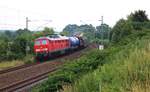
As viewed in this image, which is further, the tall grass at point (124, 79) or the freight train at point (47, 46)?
the freight train at point (47, 46)

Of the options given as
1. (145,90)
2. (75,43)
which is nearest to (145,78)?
(145,90)

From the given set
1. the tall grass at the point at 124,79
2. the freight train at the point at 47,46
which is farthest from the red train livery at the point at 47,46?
the tall grass at the point at 124,79

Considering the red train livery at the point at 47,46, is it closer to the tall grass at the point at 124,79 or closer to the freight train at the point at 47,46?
the freight train at the point at 47,46

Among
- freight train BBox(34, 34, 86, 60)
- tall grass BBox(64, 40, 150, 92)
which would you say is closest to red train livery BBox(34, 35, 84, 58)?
freight train BBox(34, 34, 86, 60)

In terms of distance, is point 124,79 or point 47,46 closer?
point 124,79

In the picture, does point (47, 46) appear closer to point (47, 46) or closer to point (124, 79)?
point (47, 46)

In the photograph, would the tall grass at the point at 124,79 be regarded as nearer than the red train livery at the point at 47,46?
Yes

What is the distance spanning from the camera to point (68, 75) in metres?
13.7

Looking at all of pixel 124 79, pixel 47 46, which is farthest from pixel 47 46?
pixel 124 79

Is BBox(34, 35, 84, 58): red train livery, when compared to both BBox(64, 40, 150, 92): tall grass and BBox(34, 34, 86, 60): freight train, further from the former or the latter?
BBox(64, 40, 150, 92): tall grass

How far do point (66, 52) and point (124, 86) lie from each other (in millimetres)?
42875

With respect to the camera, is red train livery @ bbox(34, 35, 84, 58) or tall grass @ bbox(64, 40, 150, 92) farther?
red train livery @ bbox(34, 35, 84, 58)

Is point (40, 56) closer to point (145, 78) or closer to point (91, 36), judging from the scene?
point (145, 78)

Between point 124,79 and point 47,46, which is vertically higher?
point 124,79
